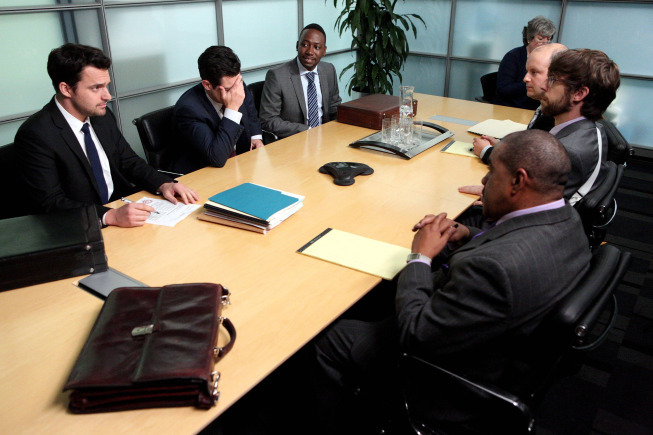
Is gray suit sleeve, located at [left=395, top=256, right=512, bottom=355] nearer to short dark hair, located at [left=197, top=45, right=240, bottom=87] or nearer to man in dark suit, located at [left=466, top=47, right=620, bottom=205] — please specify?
man in dark suit, located at [left=466, top=47, right=620, bottom=205]

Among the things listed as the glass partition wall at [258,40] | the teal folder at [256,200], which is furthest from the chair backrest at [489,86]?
the teal folder at [256,200]

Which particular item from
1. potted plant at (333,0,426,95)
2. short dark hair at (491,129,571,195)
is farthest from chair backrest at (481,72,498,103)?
short dark hair at (491,129,571,195)

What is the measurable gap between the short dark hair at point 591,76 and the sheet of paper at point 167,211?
173 centimetres

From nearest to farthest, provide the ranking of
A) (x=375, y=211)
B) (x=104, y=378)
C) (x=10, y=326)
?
1. (x=104, y=378)
2. (x=10, y=326)
3. (x=375, y=211)

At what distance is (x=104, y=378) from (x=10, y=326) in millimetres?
507

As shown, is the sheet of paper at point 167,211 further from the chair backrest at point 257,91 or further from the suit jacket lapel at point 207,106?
the chair backrest at point 257,91

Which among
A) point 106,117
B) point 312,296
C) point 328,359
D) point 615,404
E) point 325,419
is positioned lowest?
point 615,404

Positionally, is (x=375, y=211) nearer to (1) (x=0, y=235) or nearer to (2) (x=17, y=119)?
(1) (x=0, y=235)

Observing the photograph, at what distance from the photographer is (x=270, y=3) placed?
4.95m

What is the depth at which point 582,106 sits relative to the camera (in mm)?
2320

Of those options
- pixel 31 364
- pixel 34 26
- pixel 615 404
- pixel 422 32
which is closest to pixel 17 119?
pixel 34 26

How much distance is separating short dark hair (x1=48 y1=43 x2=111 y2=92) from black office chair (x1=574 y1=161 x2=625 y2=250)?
2187 millimetres

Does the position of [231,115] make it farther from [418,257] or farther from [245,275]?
[418,257]

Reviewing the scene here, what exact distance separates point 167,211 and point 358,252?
0.86 metres
